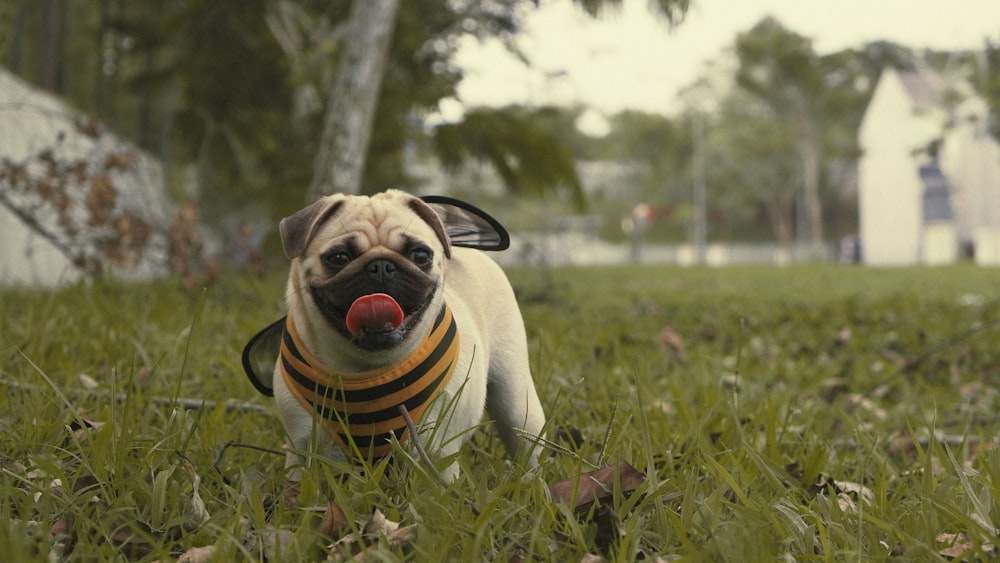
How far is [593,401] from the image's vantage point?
9.78 feet

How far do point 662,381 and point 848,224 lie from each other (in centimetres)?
5837

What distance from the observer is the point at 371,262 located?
5.46 feet

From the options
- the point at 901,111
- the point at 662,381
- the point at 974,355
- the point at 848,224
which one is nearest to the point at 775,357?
the point at 974,355

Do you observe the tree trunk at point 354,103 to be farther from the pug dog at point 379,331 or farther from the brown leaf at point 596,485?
the brown leaf at point 596,485

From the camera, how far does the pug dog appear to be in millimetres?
1677

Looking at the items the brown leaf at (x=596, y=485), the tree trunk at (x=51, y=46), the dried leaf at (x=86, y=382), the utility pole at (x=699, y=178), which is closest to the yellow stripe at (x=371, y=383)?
the brown leaf at (x=596, y=485)

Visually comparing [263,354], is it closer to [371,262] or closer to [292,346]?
[292,346]

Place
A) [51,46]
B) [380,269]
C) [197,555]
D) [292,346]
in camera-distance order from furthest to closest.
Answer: [51,46] < [292,346] < [380,269] < [197,555]

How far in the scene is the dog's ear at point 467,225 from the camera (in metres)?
1.95

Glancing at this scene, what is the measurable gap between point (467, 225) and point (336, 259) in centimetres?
43

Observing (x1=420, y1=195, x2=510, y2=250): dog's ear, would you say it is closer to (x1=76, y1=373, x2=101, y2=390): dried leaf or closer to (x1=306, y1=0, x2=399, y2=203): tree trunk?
(x1=76, y1=373, x2=101, y2=390): dried leaf

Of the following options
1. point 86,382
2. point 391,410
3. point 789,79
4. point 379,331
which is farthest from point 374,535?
point 789,79

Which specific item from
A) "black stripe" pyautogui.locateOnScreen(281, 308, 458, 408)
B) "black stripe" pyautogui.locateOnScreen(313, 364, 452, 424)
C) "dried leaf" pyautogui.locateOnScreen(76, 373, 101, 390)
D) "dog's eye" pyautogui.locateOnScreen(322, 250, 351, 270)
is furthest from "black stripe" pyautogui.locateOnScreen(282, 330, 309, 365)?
"dried leaf" pyautogui.locateOnScreen(76, 373, 101, 390)

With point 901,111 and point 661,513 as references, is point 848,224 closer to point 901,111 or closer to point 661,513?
point 901,111
